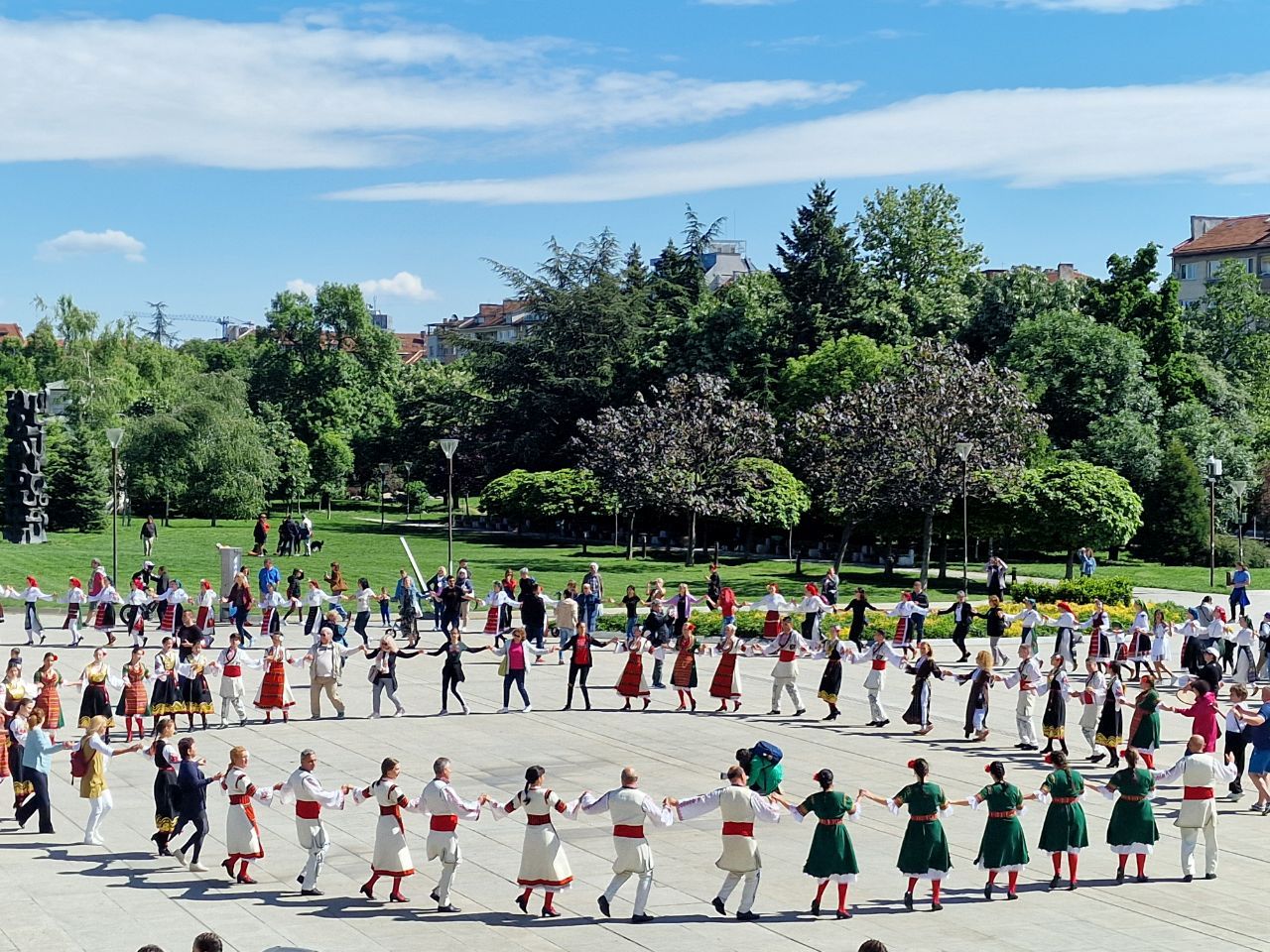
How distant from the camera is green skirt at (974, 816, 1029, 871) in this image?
15.2 meters

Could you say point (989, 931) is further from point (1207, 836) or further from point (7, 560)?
point (7, 560)

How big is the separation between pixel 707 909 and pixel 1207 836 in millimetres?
5345

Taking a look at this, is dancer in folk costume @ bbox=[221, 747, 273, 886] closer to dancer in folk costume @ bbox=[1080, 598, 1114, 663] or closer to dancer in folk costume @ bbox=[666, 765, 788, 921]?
dancer in folk costume @ bbox=[666, 765, 788, 921]

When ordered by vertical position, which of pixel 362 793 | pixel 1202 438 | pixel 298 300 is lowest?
pixel 362 793

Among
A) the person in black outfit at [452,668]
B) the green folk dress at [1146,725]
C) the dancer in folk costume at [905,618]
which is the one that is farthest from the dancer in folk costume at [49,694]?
the dancer in folk costume at [905,618]

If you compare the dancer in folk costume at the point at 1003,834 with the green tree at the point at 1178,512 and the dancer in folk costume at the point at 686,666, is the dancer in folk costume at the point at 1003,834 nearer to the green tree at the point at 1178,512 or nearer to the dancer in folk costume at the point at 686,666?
the dancer in folk costume at the point at 686,666

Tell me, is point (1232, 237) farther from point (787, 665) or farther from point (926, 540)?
point (787, 665)

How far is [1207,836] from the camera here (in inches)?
642

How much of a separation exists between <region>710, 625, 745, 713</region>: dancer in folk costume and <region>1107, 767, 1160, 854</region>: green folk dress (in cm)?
1073

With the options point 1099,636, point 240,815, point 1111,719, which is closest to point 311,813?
point 240,815

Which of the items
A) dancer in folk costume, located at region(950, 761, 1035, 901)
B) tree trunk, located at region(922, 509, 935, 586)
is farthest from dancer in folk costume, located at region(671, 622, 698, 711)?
tree trunk, located at region(922, 509, 935, 586)

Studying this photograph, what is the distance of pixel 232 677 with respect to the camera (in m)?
24.5

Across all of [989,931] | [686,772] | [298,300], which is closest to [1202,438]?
[686,772]

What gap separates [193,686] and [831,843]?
1233 cm
